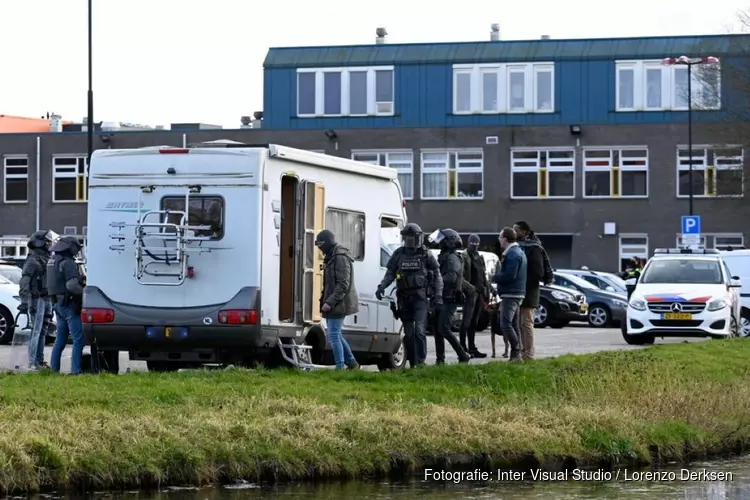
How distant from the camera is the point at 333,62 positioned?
2409 inches

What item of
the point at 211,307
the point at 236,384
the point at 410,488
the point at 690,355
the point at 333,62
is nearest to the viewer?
the point at 410,488

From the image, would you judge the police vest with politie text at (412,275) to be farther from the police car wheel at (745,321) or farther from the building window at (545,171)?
the building window at (545,171)

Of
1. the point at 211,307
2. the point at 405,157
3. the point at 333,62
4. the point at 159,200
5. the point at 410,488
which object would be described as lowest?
the point at 410,488

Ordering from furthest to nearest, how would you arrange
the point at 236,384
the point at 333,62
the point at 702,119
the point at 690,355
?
the point at 333,62 < the point at 702,119 < the point at 690,355 < the point at 236,384

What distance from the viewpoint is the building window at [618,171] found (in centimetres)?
5719

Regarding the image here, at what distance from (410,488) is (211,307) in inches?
239

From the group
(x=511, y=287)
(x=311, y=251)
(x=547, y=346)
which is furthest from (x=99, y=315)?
(x=547, y=346)

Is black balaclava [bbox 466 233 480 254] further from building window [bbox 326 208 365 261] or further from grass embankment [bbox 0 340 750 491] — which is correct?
grass embankment [bbox 0 340 750 491]

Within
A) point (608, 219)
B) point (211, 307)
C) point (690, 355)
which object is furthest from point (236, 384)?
point (608, 219)

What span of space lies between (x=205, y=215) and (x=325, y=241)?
54.3 inches

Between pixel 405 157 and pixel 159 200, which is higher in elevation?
pixel 405 157

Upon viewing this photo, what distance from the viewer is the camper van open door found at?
18.5 meters

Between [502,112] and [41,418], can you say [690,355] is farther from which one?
[502,112]

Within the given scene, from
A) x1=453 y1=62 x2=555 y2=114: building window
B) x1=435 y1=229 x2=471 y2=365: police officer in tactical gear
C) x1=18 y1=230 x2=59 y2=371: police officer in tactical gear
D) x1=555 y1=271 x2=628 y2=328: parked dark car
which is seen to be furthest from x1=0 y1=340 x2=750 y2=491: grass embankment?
x1=453 y1=62 x2=555 y2=114: building window
